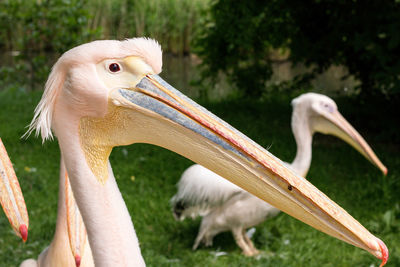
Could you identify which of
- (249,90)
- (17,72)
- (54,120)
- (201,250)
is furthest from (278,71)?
(54,120)

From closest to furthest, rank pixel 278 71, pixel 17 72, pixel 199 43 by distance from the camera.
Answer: pixel 17 72 < pixel 199 43 < pixel 278 71

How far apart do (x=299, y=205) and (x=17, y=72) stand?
6.17m

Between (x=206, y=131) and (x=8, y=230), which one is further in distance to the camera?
(x=8, y=230)

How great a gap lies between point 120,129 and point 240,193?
7.52 feet

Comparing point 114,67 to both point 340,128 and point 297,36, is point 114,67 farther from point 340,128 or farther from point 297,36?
point 297,36

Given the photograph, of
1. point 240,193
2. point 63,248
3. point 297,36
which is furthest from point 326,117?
point 297,36

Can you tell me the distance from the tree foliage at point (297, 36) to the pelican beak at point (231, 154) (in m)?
4.05

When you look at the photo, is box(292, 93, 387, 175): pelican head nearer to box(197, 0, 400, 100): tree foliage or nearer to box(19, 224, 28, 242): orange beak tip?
box(197, 0, 400, 100): tree foliage

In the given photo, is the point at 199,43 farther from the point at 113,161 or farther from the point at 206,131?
the point at 206,131

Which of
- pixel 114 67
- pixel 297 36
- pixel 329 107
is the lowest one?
pixel 114 67

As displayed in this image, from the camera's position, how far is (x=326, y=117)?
3.89 metres

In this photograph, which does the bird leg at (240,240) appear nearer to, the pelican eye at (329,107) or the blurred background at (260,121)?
the blurred background at (260,121)

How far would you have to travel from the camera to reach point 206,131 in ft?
4.51

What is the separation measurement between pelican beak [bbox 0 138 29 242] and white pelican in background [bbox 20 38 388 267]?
0.14 metres
